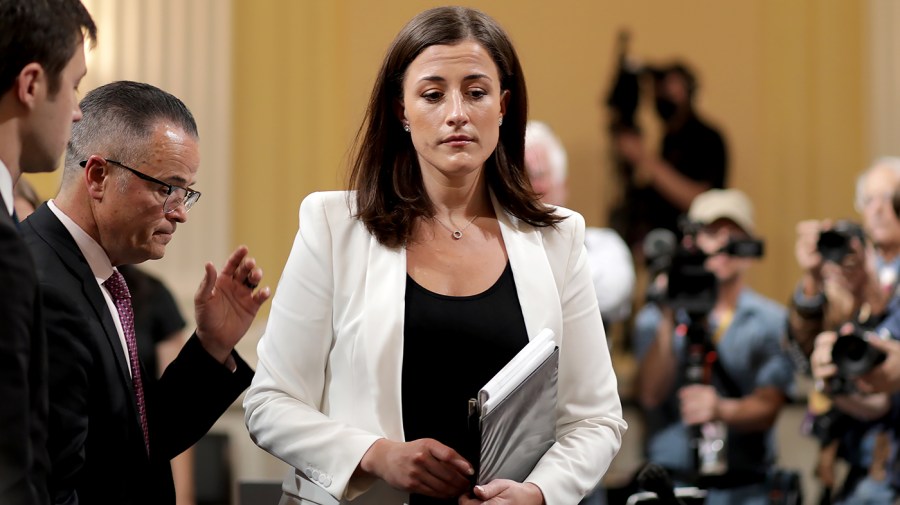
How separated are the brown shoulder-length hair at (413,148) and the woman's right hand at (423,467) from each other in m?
0.35

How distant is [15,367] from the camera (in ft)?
4.58

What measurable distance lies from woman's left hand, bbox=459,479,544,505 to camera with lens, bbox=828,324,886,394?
1726 millimetres

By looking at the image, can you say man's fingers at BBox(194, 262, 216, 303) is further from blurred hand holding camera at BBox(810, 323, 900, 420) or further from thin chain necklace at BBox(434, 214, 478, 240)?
blurred hand holding camera at BBox(810, 323, 900, 420)

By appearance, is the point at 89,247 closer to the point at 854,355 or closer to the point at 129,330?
the point at 129,330

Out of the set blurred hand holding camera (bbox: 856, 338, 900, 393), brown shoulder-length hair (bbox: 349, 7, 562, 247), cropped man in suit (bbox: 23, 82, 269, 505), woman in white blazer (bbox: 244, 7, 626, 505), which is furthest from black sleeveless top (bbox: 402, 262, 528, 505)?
blurred hand holding camera (bbox: 856, 338, 900, 393)

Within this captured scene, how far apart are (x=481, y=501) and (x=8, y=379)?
77 centimetres

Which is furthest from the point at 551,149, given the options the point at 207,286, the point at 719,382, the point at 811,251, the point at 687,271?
the point at 207,286

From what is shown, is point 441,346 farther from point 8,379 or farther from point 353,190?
point 8,379

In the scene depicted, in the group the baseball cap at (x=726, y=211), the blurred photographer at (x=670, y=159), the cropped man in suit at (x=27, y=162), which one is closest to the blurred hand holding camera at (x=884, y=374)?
the baseball cap at (x=726, y=211)

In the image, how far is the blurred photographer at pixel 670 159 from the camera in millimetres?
6145

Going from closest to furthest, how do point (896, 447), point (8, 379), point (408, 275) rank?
1. point (8, 379)
2. point (408, 275)
3. point (896, 447)

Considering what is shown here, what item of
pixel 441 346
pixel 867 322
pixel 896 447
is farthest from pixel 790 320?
pixel 441 346

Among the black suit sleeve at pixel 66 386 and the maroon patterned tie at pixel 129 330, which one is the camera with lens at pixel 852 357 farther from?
the black suit sleeve at pixel 66 386

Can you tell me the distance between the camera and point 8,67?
4.98 ft
